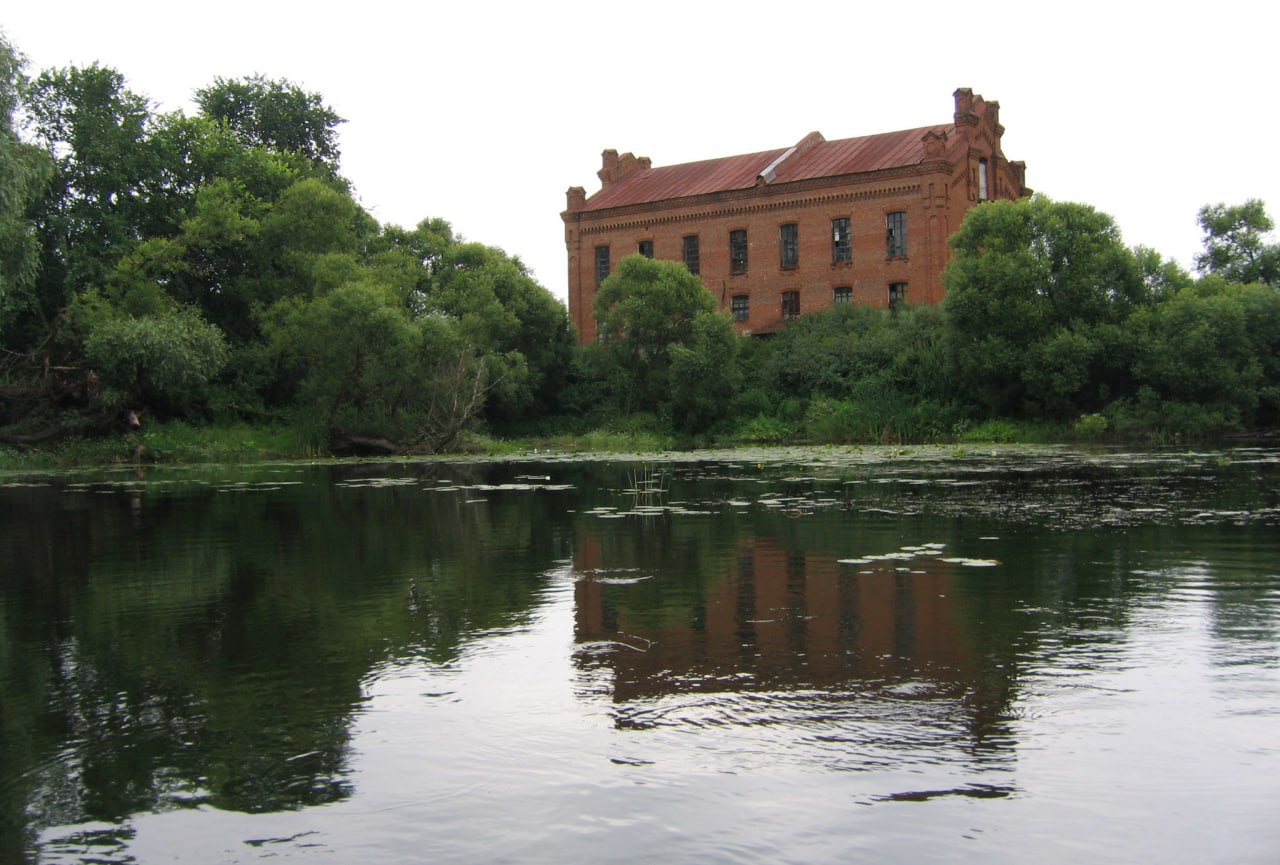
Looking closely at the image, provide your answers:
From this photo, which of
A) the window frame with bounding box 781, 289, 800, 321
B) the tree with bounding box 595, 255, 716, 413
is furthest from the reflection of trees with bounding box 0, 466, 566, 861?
the window frame with bounding box 781, 289, 800, 321

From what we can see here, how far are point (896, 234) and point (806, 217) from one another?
4.65 metres

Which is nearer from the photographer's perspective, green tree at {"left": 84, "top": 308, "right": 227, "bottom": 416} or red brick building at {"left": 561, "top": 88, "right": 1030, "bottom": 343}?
green tree at {"left": 84, "top": 308, "right": 227, "bottom": 416}

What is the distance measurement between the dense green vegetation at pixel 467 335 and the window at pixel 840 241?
410 centimetres

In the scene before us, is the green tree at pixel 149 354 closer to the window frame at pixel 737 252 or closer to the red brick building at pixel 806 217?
the red brick building at pixel 806 217

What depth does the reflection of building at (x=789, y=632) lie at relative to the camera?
6316 mm

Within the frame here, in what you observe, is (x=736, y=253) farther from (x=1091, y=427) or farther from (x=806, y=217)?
(x=1091, y=427)

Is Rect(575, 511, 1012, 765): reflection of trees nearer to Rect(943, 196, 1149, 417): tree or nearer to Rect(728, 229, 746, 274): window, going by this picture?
Rect(943, 196, 1149, 417): tree

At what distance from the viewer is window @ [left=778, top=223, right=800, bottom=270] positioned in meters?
55.6

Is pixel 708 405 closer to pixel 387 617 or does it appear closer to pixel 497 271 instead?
pixel 497 271

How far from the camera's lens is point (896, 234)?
52688mm

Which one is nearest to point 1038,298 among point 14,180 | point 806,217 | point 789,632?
point 806,217

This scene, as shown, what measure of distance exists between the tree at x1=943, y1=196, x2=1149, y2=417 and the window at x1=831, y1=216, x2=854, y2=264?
1003cm

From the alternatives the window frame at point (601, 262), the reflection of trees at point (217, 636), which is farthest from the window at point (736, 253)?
the reflection of trees at point (217, 636)

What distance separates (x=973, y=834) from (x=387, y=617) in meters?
5.34
